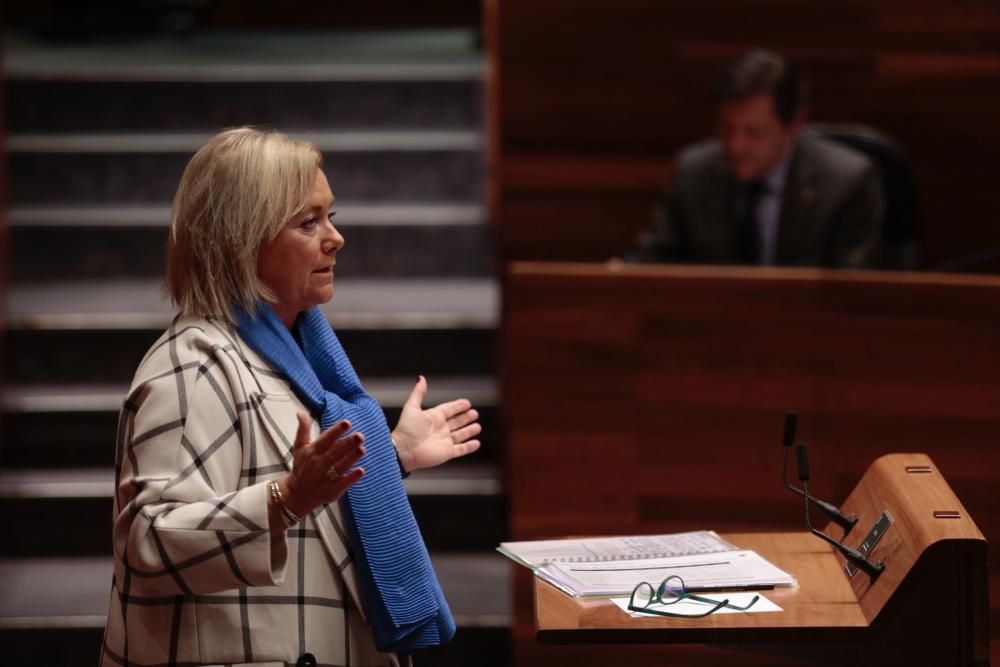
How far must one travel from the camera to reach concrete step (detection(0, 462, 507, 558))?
3.59 m

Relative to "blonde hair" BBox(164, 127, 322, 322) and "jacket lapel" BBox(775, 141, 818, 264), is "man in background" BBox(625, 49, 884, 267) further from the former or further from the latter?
"blonde hair" BBox(164, 127, 322, 322)

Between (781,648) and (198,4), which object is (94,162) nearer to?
(198,4)

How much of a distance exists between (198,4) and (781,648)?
469 centimetres

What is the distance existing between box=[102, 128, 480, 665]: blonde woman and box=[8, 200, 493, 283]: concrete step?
2.62 metres

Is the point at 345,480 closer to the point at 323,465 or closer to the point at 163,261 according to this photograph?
the point at 323,465

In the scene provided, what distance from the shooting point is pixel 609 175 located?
4.22 meters

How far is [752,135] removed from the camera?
3455 millimetres

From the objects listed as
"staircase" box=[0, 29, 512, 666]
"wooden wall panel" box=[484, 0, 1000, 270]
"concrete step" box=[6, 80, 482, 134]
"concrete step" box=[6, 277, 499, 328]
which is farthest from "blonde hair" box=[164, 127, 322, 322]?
"concrete step" box=[6, 80, 482, 134]

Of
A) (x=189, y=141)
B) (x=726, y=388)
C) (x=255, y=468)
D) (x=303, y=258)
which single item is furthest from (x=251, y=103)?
(x=255, y=468)

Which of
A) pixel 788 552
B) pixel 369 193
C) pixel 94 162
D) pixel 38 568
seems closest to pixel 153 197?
pixel 94 162

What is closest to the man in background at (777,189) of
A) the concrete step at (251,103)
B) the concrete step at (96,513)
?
the concrete step at (96,513)

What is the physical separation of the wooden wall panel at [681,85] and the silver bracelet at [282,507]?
2.65m

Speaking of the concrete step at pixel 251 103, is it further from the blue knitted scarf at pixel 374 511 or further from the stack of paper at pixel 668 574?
the stack of paper at pixel 668 574

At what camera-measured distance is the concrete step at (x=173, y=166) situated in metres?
4.45
